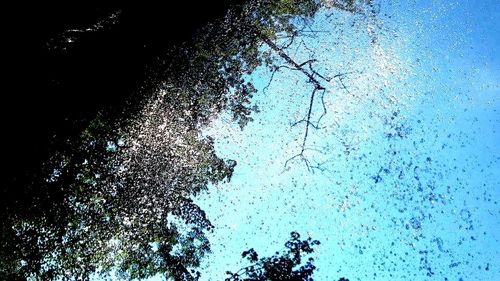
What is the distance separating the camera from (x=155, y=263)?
10.4 meters

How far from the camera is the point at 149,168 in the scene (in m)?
9.59

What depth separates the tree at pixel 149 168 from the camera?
26.5 ft

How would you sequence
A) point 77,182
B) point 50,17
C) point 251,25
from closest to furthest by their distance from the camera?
1. point 50,17
2. point 77,182
3. point 251,25

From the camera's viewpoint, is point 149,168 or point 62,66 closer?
point 62,66

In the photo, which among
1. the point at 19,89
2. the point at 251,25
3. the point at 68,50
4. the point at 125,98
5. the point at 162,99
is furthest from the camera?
the point at 251,25

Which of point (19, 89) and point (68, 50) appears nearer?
point (19, 89)

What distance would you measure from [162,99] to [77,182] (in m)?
3.12

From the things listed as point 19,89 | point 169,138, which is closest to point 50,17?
point 19,89

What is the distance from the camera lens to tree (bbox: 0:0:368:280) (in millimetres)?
8062

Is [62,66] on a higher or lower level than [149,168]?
lower

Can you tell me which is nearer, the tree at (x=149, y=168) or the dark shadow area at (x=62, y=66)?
the dark shadow area at (x=62, y=66)

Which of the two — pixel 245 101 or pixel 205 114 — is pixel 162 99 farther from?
pixel 245 101

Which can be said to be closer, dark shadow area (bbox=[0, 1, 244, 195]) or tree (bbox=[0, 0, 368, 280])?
dark shadow area (bbox=[0, 1, 244, 195])

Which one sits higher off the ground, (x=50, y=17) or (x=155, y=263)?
(x=50, y=17)
